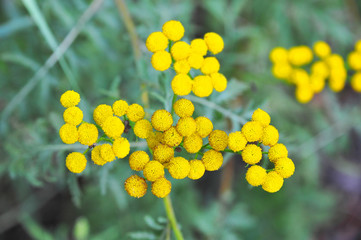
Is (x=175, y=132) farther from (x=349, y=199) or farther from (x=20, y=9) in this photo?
(x=349, y=199)

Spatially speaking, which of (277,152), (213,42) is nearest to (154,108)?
(213,42)

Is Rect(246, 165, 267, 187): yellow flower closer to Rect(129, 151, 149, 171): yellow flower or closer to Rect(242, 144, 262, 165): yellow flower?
Rect(242, 144, 262, 165): yellow flower

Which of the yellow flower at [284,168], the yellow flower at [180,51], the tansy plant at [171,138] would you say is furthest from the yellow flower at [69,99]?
the yellow flower at [284,168]

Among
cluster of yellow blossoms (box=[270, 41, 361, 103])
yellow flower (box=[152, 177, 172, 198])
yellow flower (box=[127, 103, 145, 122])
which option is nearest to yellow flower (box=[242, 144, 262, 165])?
yellow flower (box=[152, 177, 172, 198])

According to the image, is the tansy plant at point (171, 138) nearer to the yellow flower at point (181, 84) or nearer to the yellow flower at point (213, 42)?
the yellow flower at point (181, 84)

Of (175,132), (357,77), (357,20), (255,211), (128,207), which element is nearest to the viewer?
(175,132)

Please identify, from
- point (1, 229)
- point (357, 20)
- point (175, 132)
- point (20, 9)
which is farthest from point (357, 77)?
point (1, 229)
